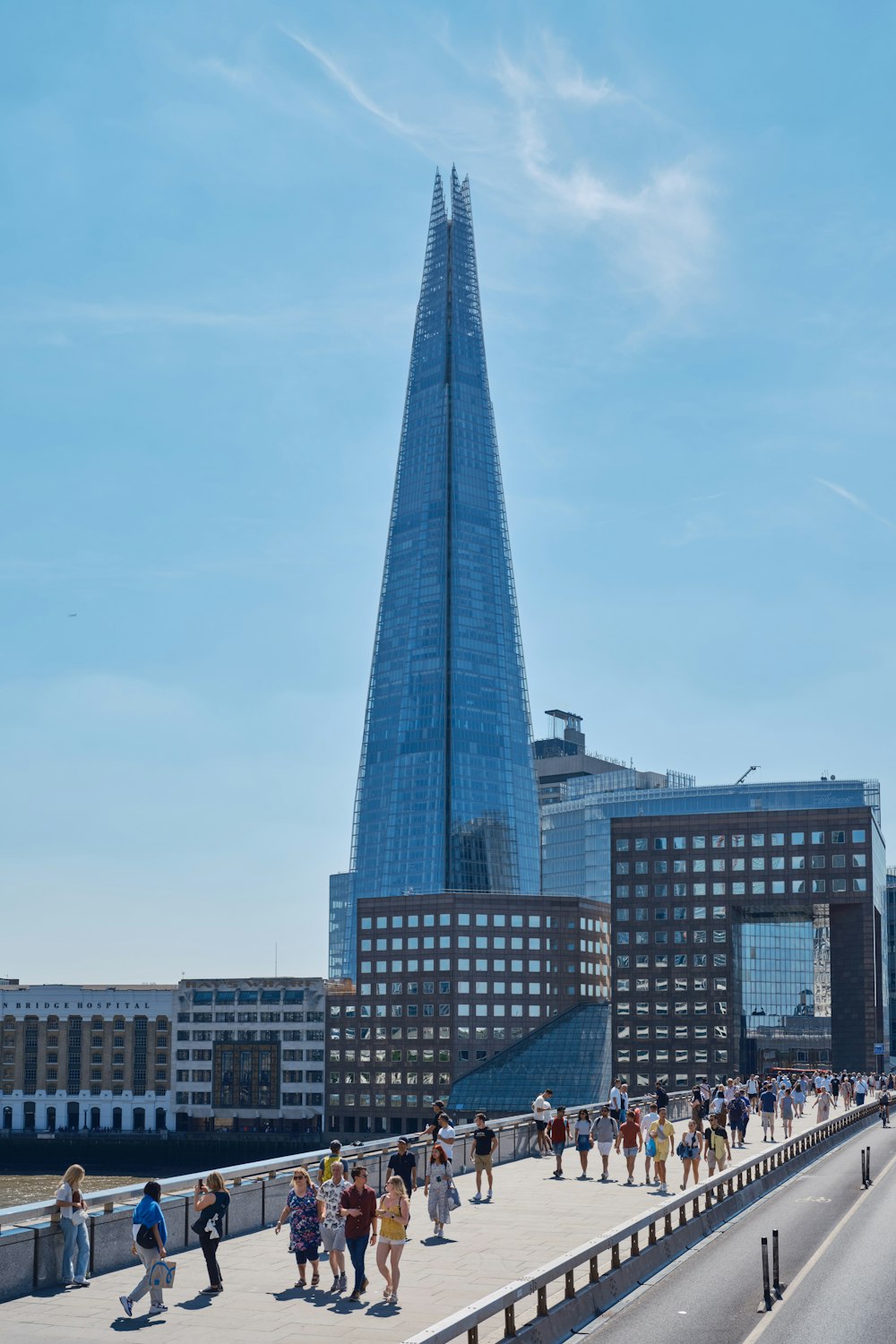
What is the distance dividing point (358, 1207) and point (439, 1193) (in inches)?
276

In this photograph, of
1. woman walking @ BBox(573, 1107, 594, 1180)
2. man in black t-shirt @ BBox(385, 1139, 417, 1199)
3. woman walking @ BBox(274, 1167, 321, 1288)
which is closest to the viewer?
woman walking @ BBox(274, 1167, 321, 1288)

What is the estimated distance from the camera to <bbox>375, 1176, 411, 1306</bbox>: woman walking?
26531mm

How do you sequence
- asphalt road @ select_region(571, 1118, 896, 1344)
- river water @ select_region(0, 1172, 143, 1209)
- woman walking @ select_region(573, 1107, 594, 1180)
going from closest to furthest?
1. asphalt road @ select_region(571, 1118, 896, 1344)
2. woman walking @ select_region(573, 1107, 594, 1180)
3. river water @ select_region(0, 1172, 143, 1209)

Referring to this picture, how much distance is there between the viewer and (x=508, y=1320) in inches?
914

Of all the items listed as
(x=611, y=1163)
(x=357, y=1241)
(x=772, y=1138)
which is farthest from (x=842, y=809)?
(x=357, y=1241)

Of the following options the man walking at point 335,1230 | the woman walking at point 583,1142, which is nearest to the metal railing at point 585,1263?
the man walking at point 335,1230

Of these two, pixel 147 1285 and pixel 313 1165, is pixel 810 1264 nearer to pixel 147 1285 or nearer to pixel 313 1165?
pixel 313 1165

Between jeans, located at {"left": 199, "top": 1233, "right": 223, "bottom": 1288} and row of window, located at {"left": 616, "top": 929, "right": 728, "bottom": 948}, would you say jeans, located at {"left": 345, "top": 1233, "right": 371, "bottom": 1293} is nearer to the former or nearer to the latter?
jeans, located at {"left": 199, "top": 1233, "right": 223, "bottom": 1288}

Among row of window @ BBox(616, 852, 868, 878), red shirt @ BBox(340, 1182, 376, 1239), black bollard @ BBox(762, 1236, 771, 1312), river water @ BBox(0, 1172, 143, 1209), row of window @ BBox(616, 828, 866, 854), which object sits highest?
row of window @ BBox(616, 828, 866, 854)

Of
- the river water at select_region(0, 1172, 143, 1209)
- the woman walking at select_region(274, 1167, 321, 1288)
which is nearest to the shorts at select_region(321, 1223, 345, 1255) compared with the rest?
the woman walking at select_region(274, 1167, 321, 1288)

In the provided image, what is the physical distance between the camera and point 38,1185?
176 m

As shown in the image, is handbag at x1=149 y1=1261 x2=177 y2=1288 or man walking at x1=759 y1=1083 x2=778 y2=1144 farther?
man walking at x1=759 y1=1083 x2=778 y2=1144

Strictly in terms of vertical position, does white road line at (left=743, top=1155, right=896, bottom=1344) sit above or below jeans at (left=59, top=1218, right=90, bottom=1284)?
below

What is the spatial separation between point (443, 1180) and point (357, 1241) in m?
7.24
